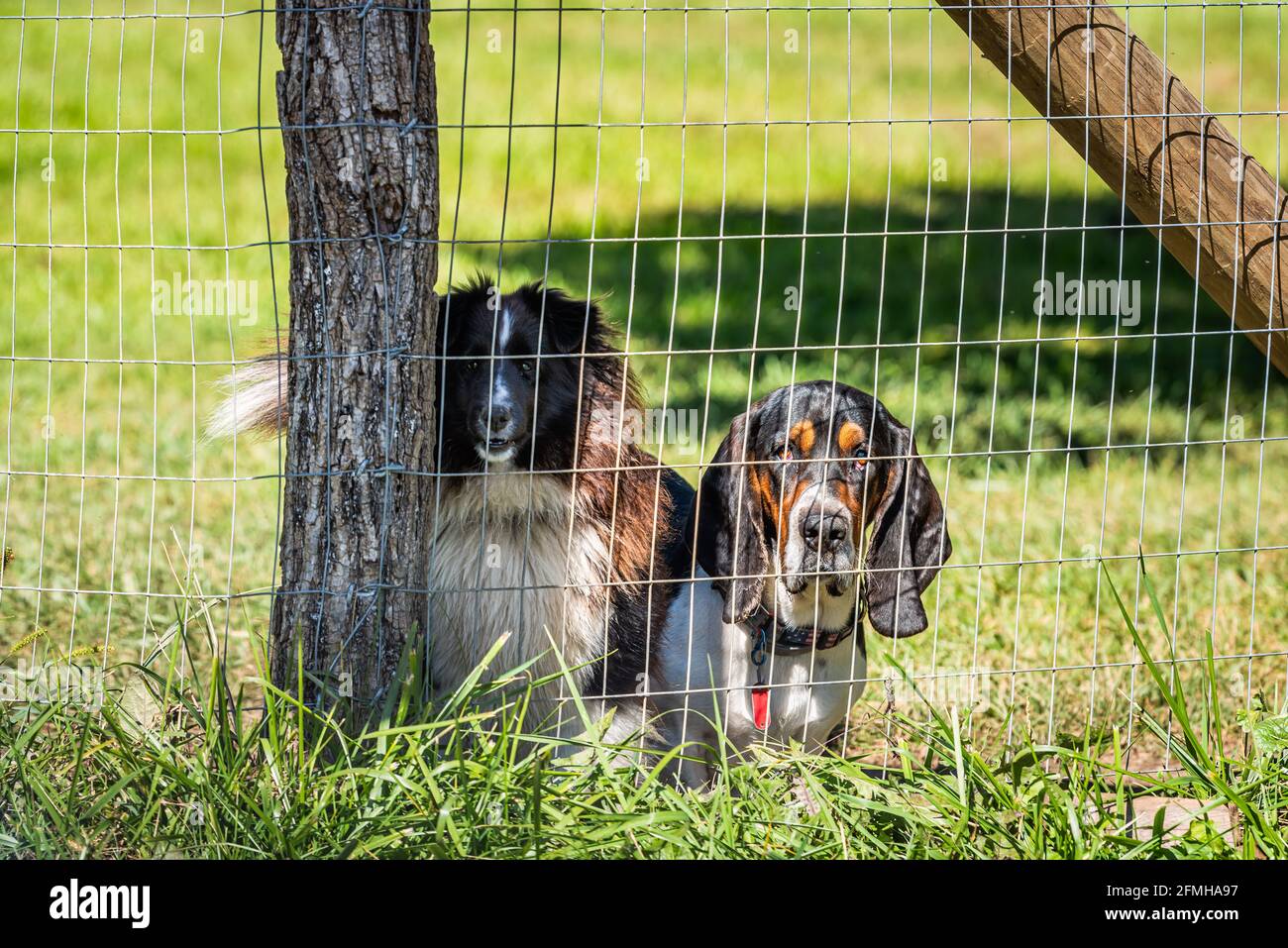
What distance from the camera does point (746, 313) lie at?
9250 millimetres

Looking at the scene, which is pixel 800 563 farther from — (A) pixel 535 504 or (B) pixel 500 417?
(B) pixel 500 417

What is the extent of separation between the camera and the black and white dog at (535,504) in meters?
3.41

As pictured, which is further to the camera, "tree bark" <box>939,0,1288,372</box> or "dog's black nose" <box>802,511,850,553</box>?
"dog's black nose" <box>802,511,850,553</box>

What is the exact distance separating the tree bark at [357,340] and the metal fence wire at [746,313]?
16 cm

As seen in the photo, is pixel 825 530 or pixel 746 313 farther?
pixel 746 313

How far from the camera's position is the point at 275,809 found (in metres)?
2.79

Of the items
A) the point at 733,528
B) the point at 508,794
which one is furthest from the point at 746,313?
the point at 508,794

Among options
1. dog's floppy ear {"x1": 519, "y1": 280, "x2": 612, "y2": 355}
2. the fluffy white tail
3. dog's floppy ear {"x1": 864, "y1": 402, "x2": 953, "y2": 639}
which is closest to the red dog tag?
dog's floppy ear {"x1": 864, "y1": 402, "x2": 953, "y2": 639}

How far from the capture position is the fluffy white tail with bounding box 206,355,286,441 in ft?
11.5

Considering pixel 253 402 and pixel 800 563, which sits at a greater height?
pixel 253 402

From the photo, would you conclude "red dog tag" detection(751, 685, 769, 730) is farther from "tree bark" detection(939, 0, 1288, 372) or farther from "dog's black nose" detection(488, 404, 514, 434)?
"tree bark" detection(939, 0, 1288, 372)

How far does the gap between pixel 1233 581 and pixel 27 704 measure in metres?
4.42

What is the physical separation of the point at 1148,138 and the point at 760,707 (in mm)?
1813

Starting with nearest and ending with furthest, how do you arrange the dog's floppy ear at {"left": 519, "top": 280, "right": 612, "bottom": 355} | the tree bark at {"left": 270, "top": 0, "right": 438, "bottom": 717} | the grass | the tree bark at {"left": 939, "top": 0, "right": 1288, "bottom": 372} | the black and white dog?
the grass → the tree bark at {"left": 270, "top": 0, "right": 438, "bottom": 717} → the tree bark at {"left": 939, "top": 0, "right": 1288, "bottom": 372} → the black and white dog → the dog's floppy ear at {"left": 519, "top": 280, "right": 612, "bottom": 355}
